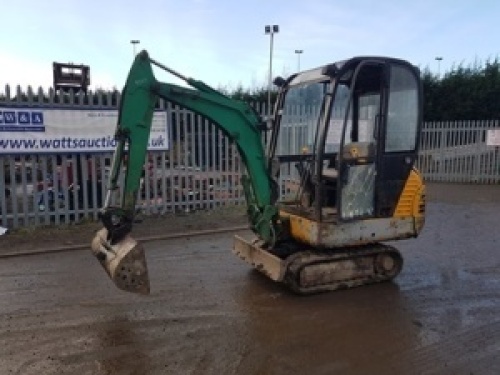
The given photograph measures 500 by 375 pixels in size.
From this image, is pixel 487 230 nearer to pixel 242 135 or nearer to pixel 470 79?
pixel 242 135

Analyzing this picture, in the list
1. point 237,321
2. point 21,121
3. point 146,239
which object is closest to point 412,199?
point 237,321

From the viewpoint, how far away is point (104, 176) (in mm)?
9633

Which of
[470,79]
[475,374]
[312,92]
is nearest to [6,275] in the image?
[312,92]

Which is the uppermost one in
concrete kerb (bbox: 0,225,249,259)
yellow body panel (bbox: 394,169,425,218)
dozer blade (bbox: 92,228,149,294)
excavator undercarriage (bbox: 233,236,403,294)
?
yellow body panel (bbox: 394,169,425,218)

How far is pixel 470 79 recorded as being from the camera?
2259cm

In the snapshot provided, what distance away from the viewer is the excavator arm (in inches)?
183

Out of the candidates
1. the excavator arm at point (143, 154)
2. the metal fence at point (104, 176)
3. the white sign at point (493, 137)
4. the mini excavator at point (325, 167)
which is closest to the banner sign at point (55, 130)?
the metal fence at point (104, 176)

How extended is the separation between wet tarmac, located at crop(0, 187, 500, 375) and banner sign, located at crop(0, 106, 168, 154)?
2565 millimetres

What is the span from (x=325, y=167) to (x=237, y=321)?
7.02ft

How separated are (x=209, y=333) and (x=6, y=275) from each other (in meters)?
3.31

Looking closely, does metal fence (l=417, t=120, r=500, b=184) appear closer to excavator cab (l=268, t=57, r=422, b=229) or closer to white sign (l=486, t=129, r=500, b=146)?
white sign (l=486, t=129, r=500, b=146)

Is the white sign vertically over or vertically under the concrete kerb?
over

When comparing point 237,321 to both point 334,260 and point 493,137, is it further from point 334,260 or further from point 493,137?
point 493,137

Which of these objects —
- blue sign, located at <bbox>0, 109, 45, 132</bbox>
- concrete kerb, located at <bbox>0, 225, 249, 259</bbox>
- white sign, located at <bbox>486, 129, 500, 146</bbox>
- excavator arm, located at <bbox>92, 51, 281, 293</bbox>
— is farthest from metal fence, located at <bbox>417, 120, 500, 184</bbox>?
blue sign, located at <bbox>0, 109, 45, 132</bbox>
